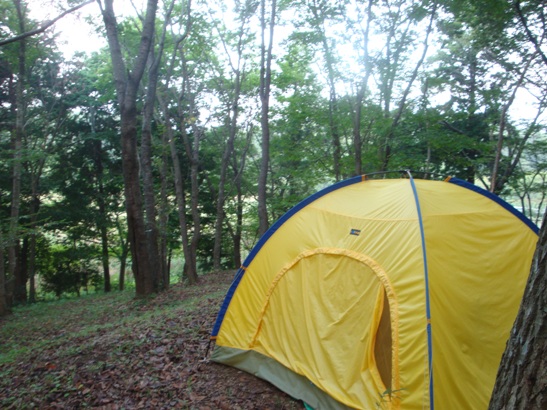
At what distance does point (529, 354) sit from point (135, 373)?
13.8 feet

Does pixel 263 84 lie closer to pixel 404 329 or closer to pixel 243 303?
pixel 243 303

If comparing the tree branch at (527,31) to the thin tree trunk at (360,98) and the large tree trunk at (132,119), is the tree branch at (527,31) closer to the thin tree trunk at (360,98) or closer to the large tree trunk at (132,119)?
the thin tree trunk at (360,98)

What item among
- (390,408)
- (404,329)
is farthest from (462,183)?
(390,408)

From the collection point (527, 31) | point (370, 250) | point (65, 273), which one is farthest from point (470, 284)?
point (65, 273)

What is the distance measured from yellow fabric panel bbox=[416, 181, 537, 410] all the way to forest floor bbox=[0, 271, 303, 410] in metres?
1.63

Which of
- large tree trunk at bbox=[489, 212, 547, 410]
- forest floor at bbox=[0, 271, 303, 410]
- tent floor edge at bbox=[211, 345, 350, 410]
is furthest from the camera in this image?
forest floor at bbox=[0, 271, 303, 410]

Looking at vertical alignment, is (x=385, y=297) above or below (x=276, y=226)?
below

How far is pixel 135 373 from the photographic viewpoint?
4598mm

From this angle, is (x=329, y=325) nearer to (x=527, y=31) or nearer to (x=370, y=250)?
(x=370, y=250)

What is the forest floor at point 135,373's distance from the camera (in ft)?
13.3

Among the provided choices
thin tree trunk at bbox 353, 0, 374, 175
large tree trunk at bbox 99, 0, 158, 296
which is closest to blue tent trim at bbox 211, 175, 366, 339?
large tree trunk at bbox 99, 0, 158, 296

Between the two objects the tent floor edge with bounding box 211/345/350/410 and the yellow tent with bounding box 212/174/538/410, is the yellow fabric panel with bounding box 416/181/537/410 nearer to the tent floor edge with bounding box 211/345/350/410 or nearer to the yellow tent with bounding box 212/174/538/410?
the yellow tent with bounding box 212/174/538/410

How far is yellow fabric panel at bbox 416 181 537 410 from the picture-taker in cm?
337

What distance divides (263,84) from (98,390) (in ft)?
29.3
